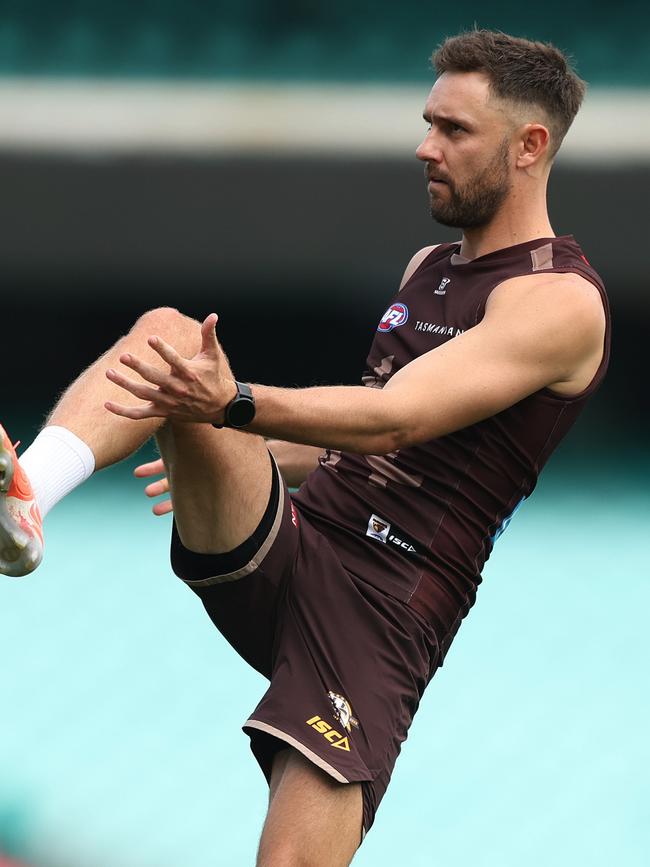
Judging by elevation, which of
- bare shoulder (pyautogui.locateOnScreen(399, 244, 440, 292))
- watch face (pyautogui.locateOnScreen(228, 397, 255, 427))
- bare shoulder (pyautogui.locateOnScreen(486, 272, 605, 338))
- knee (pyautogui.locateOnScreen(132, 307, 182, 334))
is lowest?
watch face (pyautogui.locateOnScreen(228, 397, 255, 427))

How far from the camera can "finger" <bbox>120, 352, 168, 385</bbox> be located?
2090 mm

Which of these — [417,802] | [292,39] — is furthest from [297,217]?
[417,802]

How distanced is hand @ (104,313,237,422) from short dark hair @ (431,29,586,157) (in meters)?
0.99

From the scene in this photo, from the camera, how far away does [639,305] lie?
7.32 m

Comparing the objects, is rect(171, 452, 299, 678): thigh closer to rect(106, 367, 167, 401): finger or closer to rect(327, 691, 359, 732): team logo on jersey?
rect(327, 691, 359, 732): team logo on jersey

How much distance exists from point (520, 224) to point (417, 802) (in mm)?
1968

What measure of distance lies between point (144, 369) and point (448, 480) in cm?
85

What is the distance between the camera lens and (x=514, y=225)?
288 cm

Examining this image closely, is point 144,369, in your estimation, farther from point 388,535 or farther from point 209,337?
point 388,535

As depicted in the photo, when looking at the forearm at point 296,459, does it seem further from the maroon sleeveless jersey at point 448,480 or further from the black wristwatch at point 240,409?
the black wristwatch at point 240,409

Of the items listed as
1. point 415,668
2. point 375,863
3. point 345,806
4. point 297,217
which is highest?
point 297,217

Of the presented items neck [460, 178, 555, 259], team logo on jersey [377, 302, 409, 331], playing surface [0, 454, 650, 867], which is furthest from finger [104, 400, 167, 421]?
playing surface [0, 454, 650, 867]

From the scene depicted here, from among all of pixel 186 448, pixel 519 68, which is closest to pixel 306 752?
pixel 186 448

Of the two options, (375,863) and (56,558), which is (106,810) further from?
(56,558)
